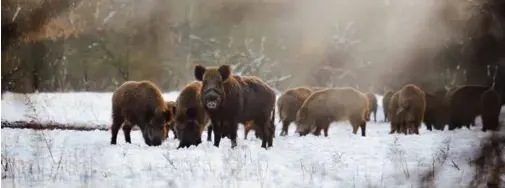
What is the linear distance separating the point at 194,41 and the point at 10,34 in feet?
5.03

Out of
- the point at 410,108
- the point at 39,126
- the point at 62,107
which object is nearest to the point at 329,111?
the point at 410,108

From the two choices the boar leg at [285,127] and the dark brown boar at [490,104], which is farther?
the boar leg at [285,127]

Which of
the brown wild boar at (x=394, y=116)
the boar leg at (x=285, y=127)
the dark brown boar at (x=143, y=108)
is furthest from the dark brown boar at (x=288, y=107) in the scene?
the dark brown boar at (x=143, y=108)

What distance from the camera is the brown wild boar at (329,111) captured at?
8057 mm

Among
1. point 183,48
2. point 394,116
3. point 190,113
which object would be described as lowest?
point 394,116

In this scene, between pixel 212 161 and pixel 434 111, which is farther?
pixel 434 111

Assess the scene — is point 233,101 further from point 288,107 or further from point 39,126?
point 288,107

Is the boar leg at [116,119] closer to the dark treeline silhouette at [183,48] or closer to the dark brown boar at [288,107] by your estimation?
the dark treeline silhouette at [183,48]

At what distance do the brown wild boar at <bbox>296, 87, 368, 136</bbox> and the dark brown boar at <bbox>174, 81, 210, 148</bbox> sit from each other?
187cm

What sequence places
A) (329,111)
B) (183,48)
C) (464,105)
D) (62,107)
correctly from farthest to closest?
(329,111) → (464,105) → (183,48) → (62,107)

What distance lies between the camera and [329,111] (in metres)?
8.44

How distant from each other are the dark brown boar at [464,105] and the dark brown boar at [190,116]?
236 centimetres

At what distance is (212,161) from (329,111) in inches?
137

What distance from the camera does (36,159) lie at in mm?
5113
